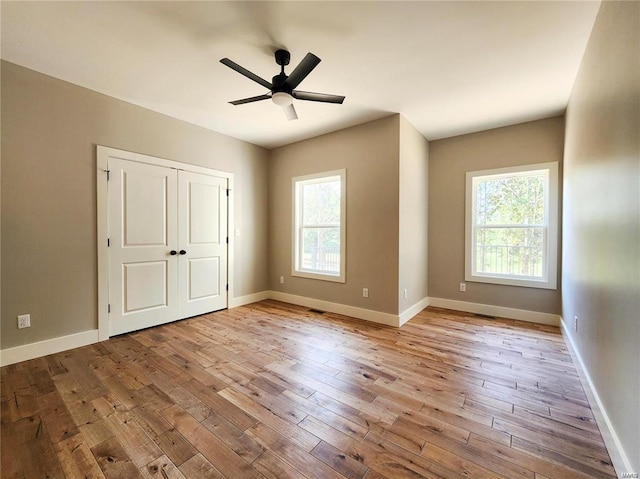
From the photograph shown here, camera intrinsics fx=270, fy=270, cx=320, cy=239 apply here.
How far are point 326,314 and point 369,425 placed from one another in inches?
92.4

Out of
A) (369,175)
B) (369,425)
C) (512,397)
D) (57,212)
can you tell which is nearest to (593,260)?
(512,397)

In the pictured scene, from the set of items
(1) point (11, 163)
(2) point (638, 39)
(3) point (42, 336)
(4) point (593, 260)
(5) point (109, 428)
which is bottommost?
(5) point (109, 428)

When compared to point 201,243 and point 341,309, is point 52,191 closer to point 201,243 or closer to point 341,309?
point 201,243

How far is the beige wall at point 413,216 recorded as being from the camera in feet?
11.7

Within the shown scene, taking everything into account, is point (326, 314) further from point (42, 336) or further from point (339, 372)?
point (42, 336)

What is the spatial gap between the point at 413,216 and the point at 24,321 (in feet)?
14.7

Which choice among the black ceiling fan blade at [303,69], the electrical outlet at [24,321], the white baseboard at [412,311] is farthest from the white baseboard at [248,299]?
the black ceiling fan blade at [303,69]

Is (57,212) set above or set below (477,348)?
above

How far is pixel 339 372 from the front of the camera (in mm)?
2328

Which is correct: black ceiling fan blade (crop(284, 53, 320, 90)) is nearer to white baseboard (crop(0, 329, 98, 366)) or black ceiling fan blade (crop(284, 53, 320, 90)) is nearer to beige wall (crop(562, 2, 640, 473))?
beige wall (crop(562, 2, 640, 473))

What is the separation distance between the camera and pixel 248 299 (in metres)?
4.61

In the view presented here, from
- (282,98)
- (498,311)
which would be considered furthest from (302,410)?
(498,311)

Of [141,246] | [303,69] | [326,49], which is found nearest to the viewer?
[303,69]

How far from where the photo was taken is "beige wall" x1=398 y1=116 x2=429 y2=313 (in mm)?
3562
